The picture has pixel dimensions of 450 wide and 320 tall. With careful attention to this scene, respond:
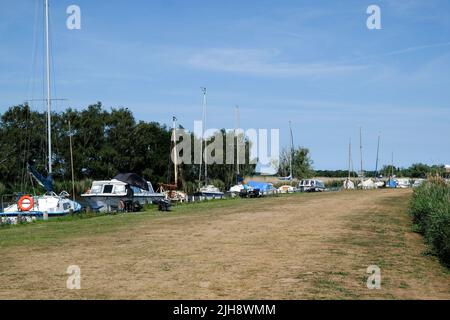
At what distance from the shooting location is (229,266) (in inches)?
496

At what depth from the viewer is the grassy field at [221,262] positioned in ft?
33.3

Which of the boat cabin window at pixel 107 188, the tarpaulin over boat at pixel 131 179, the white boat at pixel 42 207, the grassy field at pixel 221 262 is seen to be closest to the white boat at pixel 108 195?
the boat cabin window at pixel 107 188

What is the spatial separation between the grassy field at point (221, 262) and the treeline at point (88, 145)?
1746 inches

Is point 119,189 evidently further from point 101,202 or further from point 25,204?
point 25,204

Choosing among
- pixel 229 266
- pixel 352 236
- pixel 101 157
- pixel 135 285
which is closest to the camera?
pixel 135 285

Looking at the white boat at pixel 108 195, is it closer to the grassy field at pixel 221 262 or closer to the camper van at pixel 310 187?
the grassy field at pixel 221 262

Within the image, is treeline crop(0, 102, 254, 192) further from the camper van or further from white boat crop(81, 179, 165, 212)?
white boat crop(81, 179, 165, 212)

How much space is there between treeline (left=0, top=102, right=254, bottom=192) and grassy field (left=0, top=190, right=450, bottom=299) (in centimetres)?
4435

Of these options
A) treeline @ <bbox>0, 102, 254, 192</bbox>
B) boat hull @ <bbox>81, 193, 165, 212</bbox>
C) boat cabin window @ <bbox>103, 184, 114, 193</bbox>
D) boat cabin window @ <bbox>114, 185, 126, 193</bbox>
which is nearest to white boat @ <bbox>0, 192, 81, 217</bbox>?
boat hull @ <bbox>81, 193, 165, 212</bbox>

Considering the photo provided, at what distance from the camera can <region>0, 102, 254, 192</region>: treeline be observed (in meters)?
66.5
